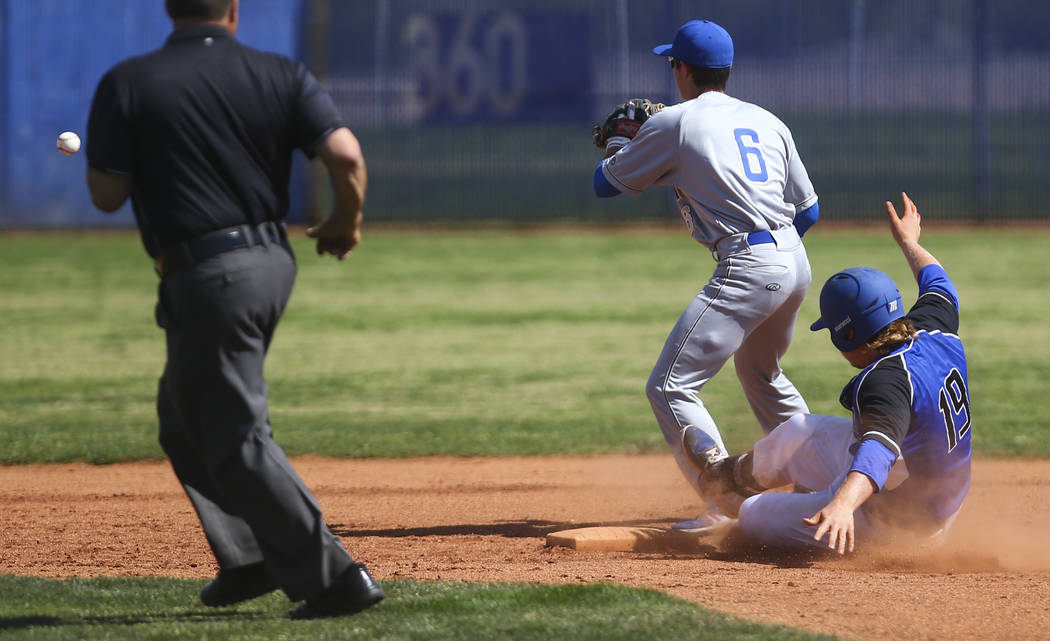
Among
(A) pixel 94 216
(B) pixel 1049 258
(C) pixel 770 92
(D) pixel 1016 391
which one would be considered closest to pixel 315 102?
(D) pixel 1016 391

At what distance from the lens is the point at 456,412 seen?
9.33 m

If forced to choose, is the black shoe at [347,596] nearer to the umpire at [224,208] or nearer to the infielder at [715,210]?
the umpire at [224,208]

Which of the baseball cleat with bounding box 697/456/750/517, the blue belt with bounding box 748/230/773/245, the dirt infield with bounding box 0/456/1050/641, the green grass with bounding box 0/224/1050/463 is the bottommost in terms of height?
the green grass with bounding box 0/224/1050/463

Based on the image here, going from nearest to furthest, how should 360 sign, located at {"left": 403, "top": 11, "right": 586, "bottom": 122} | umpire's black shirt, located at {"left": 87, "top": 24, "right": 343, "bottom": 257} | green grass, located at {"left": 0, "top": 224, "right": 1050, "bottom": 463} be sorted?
umpire's black shirt, located at {"left": 87, "top": 24, "right": 343, "bottom": 257}
green grass, located at {"left": 0, "top": 224, "right": 1050, "bottom": 463}
360 sign, located at {"left": 403, "top": 11, "right": 586, "bottom": 122}

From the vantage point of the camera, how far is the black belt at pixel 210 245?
3744mm

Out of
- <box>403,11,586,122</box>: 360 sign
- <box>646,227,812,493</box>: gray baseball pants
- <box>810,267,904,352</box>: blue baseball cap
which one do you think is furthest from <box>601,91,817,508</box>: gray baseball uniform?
<box>403,11,586,122</box>: 360 sign

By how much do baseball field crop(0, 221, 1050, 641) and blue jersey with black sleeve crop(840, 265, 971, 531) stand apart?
29cm

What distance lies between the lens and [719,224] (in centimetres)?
542

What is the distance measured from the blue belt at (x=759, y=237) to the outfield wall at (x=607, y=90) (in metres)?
18.4

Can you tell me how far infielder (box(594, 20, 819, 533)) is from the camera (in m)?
5.36

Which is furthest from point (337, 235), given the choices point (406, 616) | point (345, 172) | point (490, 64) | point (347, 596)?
point (490, 64)

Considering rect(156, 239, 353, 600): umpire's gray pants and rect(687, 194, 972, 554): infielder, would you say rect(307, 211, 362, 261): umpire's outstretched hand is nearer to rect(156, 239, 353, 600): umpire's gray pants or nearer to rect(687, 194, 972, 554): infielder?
rect(156, 239, 353, 600): umpire's gray pants

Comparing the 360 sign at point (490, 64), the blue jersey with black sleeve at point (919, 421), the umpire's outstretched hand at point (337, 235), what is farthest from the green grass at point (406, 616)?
the 360 sign at point (490, 64)

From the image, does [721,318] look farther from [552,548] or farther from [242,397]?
[242,397]
